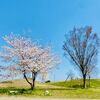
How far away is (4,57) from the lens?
1986 inches

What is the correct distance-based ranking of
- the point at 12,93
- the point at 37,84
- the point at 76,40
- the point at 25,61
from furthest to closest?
the point at 76,40
the point at 37,84
the point at 25,61
the point at 12,93

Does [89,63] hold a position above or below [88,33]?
below

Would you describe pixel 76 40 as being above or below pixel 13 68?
above

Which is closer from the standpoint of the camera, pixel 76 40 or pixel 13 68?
pixel 13 68

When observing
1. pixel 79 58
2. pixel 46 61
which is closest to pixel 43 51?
pixel 46 61

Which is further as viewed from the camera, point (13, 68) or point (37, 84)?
point (37, 84)

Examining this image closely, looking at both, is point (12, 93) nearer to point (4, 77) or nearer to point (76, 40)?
point (4, 77)

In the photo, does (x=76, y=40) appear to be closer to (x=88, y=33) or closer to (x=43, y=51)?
(x=88, y=33)

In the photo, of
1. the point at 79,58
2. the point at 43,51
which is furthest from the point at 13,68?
the point at 79,58

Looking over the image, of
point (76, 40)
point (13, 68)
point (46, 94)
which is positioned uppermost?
point (76, 40)

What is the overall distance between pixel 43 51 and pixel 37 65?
2845mm

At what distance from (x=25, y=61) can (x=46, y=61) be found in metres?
4.02

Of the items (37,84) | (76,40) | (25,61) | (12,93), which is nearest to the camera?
(12,93)

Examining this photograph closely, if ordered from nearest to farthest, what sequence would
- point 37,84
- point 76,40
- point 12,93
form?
1. point 12,93
2. point 37,84
3. point 76,40
